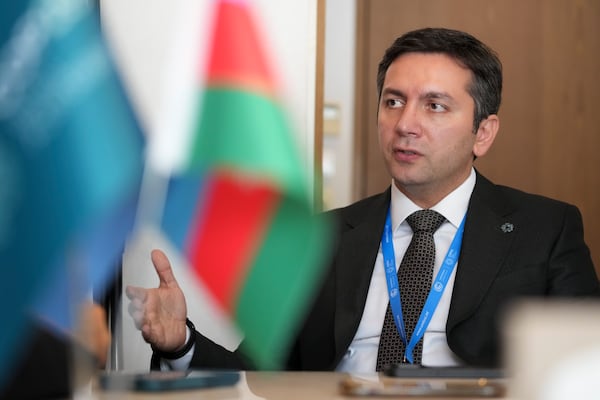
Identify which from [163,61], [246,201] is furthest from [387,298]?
[246,201]

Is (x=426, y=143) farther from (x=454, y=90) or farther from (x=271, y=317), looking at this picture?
(x=271, y=317)

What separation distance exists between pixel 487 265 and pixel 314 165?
1.02 metres

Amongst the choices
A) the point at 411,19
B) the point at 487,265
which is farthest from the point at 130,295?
the point at 411,19

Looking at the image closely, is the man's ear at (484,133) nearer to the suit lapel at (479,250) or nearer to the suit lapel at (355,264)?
the suit lapel at (479,250)

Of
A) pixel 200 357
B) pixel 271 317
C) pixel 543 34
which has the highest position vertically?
pixel 543 34

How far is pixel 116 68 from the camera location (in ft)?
2.28

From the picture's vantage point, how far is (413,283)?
2090mm

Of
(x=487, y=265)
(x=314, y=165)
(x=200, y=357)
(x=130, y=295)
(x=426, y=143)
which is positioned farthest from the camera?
(x=314, y=165)

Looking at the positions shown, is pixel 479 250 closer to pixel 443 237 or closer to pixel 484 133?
pixel 443 237

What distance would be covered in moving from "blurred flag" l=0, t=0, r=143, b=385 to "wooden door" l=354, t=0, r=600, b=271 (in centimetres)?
304

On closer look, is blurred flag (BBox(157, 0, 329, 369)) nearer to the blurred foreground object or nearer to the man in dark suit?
the blurred foreground object

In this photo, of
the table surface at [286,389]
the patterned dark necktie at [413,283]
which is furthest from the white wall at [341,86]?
the table surface at [286,389]

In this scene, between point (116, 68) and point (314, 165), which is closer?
point (116, 68)

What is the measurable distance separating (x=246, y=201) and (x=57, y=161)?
0.13 metres
